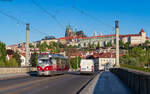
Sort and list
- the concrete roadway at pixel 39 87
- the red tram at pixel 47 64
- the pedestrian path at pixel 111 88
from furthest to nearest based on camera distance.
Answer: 1. the red tram at pixel 47 64
2. the pedestrian path at pixel 111 88
3. the concrete roadway at pixel 39 87

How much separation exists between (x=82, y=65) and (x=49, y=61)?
983cm

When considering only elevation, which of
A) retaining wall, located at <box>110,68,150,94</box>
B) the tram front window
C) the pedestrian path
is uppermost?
the tram front window

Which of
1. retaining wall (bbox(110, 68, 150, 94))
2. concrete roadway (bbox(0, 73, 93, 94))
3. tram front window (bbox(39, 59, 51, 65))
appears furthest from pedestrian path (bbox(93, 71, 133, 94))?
tram front window (bbox(39, 59, 51, 65))

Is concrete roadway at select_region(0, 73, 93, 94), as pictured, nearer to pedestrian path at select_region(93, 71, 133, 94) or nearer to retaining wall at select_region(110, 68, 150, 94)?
pedestrian path at select_region(93, 71, 133, 94)

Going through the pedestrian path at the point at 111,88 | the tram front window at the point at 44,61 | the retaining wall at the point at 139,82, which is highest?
the tram front window at the point at 44,61

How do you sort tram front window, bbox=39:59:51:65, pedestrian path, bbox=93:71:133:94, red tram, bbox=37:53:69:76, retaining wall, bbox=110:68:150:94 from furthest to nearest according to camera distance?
tram front window, bbox=39:59:51:65
red tram, bbox=37:53:69:76
pedestrian path, bbox=93:71:133:94
retaining wall, bbox=110:68:150:94

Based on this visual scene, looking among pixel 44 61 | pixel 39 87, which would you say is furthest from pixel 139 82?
pixel 44 61

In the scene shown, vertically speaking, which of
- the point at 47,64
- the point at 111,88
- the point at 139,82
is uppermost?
the point at 47,64

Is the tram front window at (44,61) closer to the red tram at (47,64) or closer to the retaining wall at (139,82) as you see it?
the red tram at (47,64)

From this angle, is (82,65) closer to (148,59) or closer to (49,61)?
(49,61)

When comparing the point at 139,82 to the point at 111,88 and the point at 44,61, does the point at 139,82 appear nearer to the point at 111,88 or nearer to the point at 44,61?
the point at 111,88

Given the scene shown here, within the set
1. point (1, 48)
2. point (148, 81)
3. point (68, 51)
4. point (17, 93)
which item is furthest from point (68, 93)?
point (1, 48)

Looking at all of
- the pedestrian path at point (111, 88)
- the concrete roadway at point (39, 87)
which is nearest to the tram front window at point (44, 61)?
the concrete roadway at point (39, 87)

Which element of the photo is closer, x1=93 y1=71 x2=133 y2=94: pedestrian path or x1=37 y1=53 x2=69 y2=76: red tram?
x1=93 y1=71 x2=133 y2=94: pedestrian path
